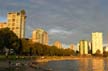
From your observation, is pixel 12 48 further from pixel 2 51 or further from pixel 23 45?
pixel 23 45

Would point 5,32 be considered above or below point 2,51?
above

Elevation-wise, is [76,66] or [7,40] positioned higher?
[7,40]

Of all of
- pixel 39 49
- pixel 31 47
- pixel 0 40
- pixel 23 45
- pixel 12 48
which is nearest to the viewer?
pixel 0 40

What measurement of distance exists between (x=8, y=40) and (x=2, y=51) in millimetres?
12385

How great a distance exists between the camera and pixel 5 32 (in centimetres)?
12750

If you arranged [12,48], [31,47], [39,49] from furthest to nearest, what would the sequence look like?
[39,49] → [31,47] → [12,48]

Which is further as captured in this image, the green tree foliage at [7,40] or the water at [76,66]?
the green tree foliage at [7,40]

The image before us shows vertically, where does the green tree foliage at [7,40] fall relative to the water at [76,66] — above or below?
above

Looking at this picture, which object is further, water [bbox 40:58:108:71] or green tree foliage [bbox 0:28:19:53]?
green tree foliage [bbox 0:28:19:53]

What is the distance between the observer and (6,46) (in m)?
128

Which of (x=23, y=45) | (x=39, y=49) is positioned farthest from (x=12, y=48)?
(x=39, y=49)

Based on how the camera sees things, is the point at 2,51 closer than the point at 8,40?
No

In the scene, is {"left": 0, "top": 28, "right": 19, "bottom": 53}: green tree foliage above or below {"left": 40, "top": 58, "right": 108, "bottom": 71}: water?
above

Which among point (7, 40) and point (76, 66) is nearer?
point (76, 66)
